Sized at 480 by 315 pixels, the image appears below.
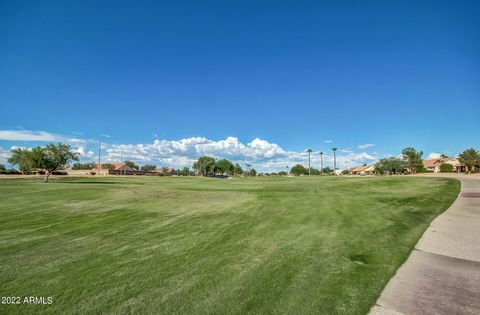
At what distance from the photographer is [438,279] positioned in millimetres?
4809

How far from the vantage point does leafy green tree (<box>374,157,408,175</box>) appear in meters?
102

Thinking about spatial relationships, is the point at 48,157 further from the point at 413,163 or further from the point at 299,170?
the point at 299,170

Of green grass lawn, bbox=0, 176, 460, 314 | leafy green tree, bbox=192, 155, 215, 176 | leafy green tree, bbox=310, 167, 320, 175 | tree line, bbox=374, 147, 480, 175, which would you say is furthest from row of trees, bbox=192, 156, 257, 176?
green grass lawn, bbox=0, 176, 460, 314

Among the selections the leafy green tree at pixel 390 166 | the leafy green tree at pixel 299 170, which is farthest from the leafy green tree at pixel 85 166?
the leafy green tree at pixel 390 166

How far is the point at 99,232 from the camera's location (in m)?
7.76

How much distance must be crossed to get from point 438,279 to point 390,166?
383 ft

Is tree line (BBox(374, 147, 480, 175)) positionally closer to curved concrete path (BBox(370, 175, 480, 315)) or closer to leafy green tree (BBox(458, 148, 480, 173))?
leafy green tree (BBox(458, 148, 480, 173))

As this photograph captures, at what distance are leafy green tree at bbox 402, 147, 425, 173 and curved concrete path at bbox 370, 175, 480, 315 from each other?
96.1 meters

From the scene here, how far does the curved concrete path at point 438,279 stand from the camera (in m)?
3.84

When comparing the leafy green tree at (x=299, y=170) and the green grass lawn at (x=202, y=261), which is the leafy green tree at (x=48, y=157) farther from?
the leafy green tree at (x=299, y=170)

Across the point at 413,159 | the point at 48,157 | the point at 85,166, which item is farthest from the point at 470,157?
the point at 85,166

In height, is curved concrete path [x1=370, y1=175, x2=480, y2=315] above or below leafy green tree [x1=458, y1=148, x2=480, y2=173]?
below

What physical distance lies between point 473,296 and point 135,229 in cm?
802

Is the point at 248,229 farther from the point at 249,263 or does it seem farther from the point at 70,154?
the point at 70,154
